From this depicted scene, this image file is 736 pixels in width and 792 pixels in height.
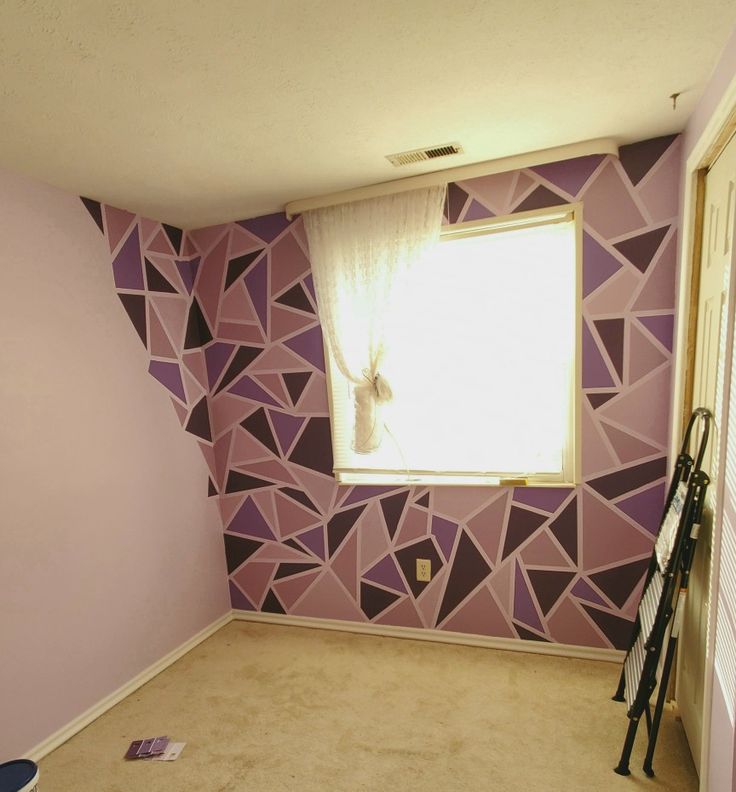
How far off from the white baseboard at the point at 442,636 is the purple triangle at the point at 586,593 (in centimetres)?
24

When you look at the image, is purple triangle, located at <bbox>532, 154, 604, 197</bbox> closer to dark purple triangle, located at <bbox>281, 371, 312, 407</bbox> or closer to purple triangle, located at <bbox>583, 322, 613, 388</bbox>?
purple triangle, located at <bbox>583, 322, 613, 388</bbox>

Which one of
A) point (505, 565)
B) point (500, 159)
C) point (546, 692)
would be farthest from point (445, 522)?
point (500, 159)

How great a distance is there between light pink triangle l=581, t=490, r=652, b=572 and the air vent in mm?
1692

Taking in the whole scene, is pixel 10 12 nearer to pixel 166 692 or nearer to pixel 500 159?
pixel 500 159

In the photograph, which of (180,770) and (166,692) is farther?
(166,692)

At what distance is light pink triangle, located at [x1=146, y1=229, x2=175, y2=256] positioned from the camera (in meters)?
2.74

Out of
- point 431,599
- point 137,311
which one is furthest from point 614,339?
point 137,311

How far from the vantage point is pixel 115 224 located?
2.51 metres

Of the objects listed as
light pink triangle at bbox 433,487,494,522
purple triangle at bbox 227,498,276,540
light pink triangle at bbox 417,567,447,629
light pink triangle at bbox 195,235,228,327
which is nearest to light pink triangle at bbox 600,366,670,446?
light pink triangle at bbox 433,487,494,522

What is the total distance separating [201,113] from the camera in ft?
5.59

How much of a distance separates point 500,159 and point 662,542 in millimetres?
A: 1789

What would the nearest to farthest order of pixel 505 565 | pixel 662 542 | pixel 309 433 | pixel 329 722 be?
pixel 662 542 → pixel 329 722 → pixel 505 565 → pixel 309 433

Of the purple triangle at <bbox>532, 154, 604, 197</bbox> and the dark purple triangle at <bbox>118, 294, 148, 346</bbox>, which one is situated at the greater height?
the purple triangle at <bbox>532, 154, 604, 197</bbox>

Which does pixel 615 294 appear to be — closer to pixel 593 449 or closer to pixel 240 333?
pixel 593 449
